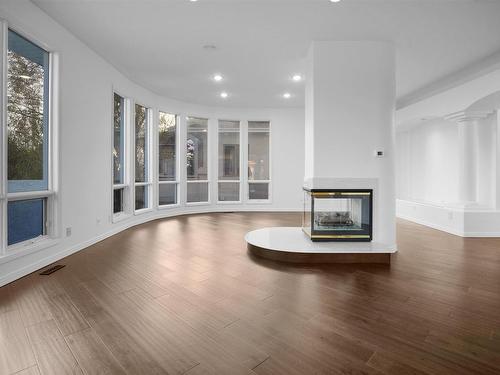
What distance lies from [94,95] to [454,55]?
597 cm

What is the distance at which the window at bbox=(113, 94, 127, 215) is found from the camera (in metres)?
5.62

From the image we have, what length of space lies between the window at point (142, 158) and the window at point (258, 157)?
3.11 m

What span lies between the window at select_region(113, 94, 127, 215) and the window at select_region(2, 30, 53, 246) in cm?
183

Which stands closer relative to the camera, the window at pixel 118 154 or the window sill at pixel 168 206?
the window at pixel 118 154

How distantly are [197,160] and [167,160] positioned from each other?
0.99 m

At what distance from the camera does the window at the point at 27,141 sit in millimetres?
3176

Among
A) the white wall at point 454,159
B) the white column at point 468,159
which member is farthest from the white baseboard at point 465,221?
the white column at point 468,159

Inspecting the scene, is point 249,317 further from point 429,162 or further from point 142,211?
point 429,162

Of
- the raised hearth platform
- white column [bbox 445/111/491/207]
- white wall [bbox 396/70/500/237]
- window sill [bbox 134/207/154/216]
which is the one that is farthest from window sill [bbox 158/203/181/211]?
white column [bbox 445/111/491/207]

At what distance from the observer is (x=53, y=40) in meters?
3.66

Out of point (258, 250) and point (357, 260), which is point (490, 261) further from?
point (258, 250)

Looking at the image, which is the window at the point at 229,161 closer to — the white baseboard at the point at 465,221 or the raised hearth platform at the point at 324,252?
the raised hearth platform at the point at 324,252

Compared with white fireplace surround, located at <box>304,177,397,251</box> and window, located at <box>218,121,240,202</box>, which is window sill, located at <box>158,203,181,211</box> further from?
white fireplace surround, located at <box>304,177,397,251</box>

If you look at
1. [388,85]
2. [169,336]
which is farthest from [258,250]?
[388,85]
